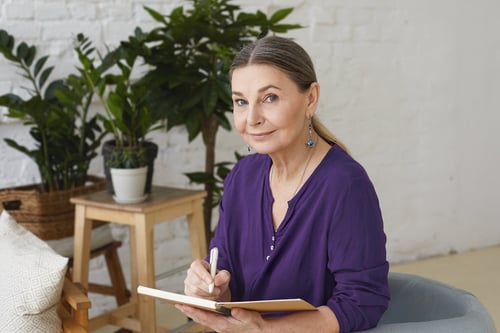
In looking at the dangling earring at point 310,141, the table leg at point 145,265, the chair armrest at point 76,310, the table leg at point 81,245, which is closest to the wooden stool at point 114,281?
the table leg at point 81,245

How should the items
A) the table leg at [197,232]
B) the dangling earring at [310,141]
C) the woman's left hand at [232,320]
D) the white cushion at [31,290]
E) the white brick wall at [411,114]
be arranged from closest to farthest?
the woman's left hand at [232,320] < the dangling earring at [310,141] < the white cushion at [31,290] < the table leg at [197,232] < the white brick wall at [411,114]

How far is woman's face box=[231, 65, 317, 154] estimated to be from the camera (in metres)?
1.57

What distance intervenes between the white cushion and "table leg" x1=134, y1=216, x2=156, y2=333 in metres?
0.45

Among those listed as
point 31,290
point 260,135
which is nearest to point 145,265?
point 31,290

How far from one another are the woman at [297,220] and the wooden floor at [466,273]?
5.39 feet

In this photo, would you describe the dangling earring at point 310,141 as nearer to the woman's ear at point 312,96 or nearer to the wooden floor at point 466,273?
the woman's ear at point 312,96

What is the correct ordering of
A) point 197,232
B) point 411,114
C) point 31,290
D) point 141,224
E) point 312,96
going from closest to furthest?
1. point 312,96
2. point 31,290
3. point 141,224
4. point 197,232
5. point 411,114

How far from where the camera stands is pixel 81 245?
8.25 ft

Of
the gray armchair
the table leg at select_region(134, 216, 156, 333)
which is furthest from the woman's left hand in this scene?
the table leg at select_region(134, 216, 156, 333)

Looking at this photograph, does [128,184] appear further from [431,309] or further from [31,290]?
[431,309]

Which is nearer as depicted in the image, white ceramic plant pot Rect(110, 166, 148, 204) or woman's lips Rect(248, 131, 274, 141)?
woman's lips Rect(248, 131, 274, 141)

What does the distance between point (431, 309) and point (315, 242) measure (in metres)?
0.36

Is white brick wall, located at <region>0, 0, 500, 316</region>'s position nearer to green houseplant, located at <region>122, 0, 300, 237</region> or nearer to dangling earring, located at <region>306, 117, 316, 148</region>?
green houseplant, located at <region>122, 0, 300, 237</region>

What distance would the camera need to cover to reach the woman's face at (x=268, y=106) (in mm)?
1567
